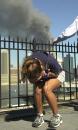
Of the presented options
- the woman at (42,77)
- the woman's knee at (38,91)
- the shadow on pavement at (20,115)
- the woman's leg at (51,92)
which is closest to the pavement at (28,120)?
the shadow on pavement at (20,115)

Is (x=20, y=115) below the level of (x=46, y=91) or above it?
below

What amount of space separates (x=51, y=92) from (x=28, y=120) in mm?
1269

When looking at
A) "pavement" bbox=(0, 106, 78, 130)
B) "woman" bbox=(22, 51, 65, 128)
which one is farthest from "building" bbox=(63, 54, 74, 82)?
"woman" bbox=(22, 51, 65, 128)

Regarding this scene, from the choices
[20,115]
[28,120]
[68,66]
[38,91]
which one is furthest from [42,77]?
[68,66]

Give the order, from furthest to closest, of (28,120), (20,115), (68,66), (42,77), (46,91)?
(68,66), (20,115), (28,120), (42,77), (46,91)

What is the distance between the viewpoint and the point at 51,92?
6312 mm

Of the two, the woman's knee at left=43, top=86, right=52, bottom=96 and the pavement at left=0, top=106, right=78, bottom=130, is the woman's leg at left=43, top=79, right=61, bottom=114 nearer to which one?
the woman's knee at left=43, top=86, right=52, bottom=96

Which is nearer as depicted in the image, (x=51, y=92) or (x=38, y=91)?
(x=51, y=92)

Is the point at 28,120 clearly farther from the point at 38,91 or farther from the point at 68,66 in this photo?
the point at 68,66

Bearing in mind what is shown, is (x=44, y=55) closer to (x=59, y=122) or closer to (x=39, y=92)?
(x=39, y=92)

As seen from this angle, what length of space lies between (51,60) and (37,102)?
30.1 inches

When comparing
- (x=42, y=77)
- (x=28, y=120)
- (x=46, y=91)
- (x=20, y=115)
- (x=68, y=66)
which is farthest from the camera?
(x=68, y=66)

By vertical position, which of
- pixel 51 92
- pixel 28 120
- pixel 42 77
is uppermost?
pixel 42 77

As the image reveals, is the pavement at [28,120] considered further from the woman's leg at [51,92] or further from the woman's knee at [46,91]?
the woman's knee at [46,91]
